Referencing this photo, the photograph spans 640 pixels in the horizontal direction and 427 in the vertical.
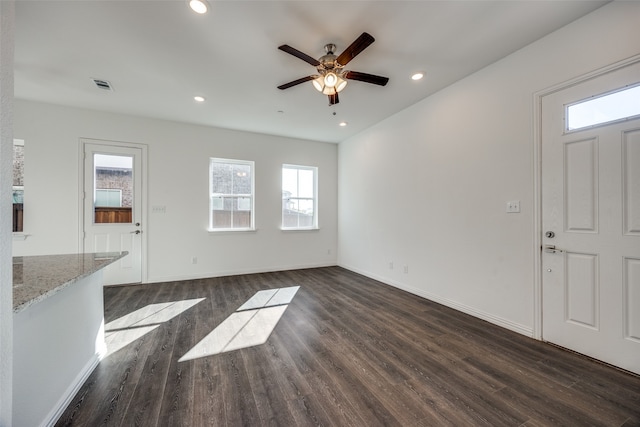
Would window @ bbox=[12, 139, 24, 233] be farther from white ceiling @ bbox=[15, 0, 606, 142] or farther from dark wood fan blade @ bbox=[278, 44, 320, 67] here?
dark wood fan blade @ bbox=[278, 44, 320, 67]

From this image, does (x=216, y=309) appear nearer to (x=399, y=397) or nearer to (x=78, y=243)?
(x=399, y=397)

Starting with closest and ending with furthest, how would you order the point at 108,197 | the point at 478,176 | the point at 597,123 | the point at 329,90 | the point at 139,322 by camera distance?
the point at 597,123 → the point at 329,90 → the point at 139,322 → the point at 478,176 → the point at 108,197

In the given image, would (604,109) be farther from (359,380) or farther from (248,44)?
(248,44)

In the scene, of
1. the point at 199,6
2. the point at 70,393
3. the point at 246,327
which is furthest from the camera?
the point at 246,327

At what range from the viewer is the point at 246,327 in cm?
271

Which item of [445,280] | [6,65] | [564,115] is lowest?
[445,280]

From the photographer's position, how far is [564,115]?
88.9 inches

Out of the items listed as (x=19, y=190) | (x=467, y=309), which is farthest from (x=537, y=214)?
(x=19, y=190)

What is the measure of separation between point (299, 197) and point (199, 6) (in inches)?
153

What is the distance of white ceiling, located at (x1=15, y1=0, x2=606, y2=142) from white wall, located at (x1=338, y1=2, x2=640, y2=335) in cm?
23

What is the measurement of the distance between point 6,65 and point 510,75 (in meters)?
3.59

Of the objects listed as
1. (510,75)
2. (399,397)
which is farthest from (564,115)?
(399,397)

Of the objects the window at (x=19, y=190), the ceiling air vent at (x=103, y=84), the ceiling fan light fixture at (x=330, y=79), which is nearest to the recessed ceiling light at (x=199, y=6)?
the ceiling fan light fixture at (x=330, y=79)

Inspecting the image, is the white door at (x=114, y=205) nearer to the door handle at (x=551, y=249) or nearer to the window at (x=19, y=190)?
the window at (x=19, y=190)
